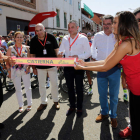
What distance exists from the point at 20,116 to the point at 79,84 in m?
1.71

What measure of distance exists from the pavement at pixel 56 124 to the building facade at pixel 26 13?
853 centimetres

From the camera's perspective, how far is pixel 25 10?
17203 mm

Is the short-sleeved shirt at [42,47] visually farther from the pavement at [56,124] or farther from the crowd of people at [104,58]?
the pavement at [56,124]

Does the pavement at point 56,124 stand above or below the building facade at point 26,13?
below

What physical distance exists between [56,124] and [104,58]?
1.82 meters

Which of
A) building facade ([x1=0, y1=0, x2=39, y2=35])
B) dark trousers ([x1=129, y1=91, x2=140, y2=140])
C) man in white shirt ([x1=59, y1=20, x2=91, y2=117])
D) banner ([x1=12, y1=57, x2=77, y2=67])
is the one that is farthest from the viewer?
building facade ([x1=0, y1=0, x2=39, y2=35])

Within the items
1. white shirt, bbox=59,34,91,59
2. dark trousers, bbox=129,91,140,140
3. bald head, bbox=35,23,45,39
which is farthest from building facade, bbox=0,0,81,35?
dark trousers, bbox=129,91,140,140

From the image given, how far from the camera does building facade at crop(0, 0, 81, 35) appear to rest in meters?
14.3

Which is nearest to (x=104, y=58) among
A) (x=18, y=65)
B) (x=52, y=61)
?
(x=52, y=61)

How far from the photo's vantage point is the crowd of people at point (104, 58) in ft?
5.82

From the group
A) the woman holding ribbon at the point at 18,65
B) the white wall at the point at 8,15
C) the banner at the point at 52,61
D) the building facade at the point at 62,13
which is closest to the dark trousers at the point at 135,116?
the banner at the point at 52,61

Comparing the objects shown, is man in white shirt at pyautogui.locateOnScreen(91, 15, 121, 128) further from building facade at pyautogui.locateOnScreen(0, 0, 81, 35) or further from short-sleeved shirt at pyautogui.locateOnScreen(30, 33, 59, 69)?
building facade at pyautogui.locateOnScreen(0, 0, 81, 35)

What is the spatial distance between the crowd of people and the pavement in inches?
6.6

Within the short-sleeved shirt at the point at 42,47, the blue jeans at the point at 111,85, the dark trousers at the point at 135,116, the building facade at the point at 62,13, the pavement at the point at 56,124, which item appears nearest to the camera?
the dark trousers at the point at 135,116
